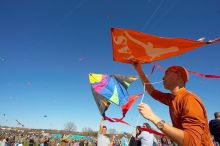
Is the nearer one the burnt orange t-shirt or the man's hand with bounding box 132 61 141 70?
the burnt orange t-shirt

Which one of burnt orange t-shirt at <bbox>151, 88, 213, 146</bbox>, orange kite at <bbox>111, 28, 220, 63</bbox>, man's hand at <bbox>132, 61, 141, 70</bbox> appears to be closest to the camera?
burnt orange t-shirt at <bbox>151, 88, 213, 146</bbox>

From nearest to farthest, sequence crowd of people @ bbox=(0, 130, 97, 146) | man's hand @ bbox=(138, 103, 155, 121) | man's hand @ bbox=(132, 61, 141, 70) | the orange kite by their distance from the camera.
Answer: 1. man's hand @ bbox=(138, 103, 155, 121)
2. the orange kite
3. man's hand @ bbox=(132, 61, 141, 70)
4. crowd of people @ bbox=(0, 130, 97, 146)

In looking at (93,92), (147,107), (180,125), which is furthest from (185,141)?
(93,92)

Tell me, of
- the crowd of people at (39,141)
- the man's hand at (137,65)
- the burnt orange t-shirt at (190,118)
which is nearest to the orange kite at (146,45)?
the man's hand at (137,65)

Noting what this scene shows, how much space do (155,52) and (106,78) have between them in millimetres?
8765

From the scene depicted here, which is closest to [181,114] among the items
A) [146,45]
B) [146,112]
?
[146,112]

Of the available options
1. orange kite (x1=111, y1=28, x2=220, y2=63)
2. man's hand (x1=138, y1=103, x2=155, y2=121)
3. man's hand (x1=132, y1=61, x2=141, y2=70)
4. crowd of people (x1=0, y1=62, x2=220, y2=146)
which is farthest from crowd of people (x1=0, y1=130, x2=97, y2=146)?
man's hand (x1=138, y1=103, x2=155, y2=121)

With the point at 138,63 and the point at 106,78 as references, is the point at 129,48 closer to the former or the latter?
the point at 138,63

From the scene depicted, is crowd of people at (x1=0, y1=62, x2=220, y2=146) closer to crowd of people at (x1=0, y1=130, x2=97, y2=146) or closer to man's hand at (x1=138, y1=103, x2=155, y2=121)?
man's hand at (x1=138, y1=103, x2=155, y2=121)

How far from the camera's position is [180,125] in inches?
91.5

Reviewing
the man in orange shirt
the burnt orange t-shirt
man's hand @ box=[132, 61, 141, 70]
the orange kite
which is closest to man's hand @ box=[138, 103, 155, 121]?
the man in orange shirt

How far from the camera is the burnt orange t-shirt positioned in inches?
83.0

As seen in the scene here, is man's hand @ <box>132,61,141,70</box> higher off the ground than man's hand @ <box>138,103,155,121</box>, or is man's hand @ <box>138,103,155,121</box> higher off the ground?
man's hand @ <box>132,61,141,70</box>

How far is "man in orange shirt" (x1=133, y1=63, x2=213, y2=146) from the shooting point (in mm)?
2109
